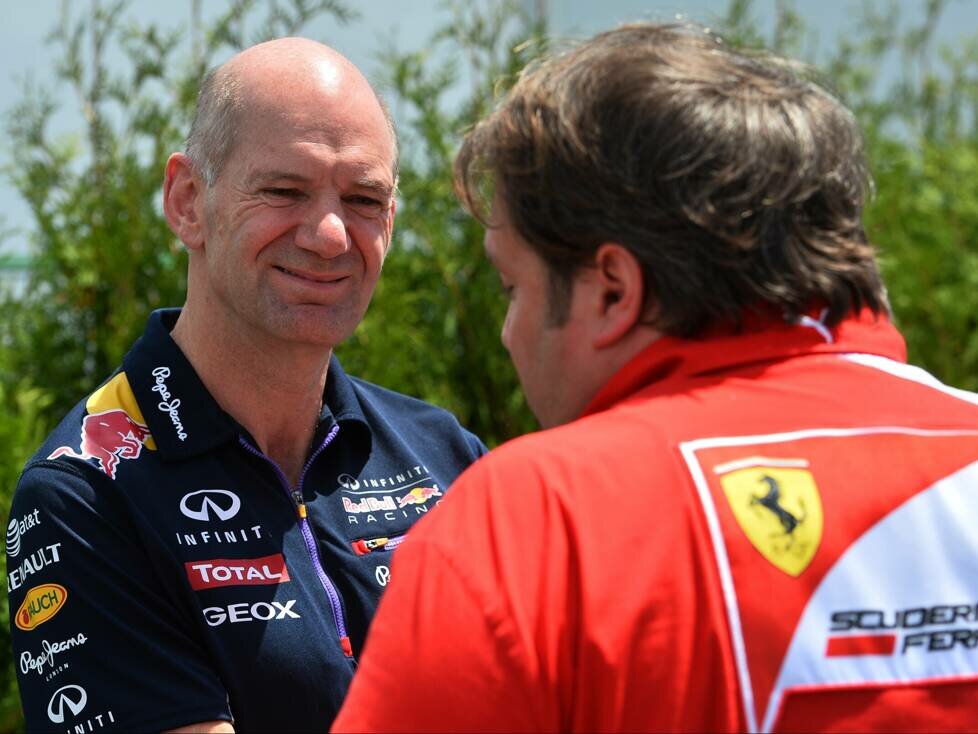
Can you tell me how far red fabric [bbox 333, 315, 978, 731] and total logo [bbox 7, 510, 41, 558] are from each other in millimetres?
1056

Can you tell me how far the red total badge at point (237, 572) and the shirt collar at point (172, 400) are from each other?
219 millimetres

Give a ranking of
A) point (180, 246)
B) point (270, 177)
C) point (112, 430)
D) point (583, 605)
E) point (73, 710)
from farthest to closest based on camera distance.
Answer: point (180, 246)
point (270, 177)
point (112, 430)
point (73, 710)
point (583, 605)

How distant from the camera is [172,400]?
2387mm

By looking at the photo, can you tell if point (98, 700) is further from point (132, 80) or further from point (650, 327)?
point (132, 80)

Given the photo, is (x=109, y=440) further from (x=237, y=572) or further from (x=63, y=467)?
(x=237, y=572)

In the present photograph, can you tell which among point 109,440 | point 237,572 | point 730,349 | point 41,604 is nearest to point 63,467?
point 109,440

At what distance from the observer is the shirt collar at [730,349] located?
1.44 m

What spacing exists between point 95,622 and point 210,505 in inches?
11.5

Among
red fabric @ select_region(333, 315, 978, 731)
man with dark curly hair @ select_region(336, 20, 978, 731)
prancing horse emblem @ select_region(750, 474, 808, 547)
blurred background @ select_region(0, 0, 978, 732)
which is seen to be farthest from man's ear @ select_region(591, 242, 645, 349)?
blurred background @ select_region(0, 0, 978, 732)

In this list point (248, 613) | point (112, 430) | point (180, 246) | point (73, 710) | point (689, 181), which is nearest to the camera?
point (689, 181)

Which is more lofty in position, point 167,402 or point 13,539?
point 167,402

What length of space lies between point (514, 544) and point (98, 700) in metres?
1.07

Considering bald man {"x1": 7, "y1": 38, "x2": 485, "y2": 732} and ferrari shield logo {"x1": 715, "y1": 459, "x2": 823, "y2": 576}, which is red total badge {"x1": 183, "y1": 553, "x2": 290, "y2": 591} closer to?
bald man {"x1": 7, "y1": 38, "x2": 485, "y2": 732}

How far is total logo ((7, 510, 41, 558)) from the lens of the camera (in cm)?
219
